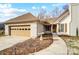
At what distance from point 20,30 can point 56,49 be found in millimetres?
465

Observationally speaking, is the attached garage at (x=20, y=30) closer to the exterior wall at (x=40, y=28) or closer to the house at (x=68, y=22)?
the exterior wall at (x=40, y=28)

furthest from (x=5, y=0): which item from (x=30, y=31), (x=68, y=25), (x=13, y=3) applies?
(x=68, y=25)

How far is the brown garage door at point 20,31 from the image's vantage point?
205 centimetres

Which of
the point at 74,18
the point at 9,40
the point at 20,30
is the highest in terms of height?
the point at 74,18

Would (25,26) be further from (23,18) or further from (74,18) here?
(74,18)

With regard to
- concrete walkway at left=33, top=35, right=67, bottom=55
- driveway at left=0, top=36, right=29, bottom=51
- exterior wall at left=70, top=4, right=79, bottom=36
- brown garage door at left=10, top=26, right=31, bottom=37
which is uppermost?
exterior wall at left=70, top=4, right=79, bottom=36

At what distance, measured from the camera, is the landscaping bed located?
2.01 meters

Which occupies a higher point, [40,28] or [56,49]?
[40,28]

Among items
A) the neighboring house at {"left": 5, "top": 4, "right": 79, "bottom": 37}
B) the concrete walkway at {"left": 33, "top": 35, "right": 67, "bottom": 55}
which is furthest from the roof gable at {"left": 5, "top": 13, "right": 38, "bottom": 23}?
the concrete walkway at {"left": 33, "top": 35, "right": 67, "bottom": 55}

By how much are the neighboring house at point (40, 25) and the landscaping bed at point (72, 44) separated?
0.05m

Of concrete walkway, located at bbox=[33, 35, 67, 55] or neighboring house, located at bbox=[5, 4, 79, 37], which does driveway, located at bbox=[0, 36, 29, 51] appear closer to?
neighboring house, located at bbox=[5, 4, 79, 37]

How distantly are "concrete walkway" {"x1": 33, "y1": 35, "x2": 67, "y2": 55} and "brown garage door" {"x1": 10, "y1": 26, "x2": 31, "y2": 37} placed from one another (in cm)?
26

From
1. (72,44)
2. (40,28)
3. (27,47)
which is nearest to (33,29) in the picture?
(40,28)

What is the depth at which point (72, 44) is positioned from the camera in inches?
80.5
